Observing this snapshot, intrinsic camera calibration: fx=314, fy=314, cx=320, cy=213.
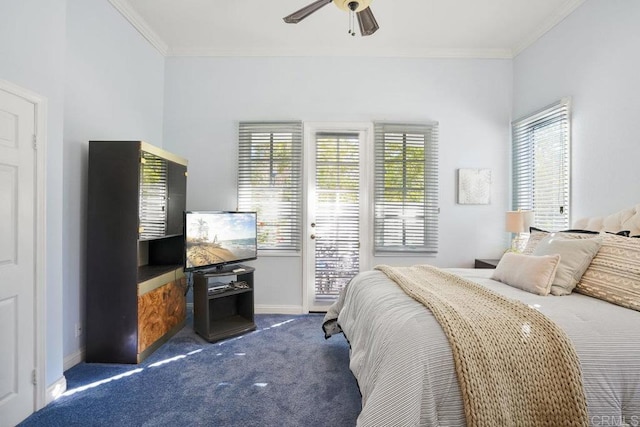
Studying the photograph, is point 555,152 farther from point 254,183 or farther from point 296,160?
point 254,183

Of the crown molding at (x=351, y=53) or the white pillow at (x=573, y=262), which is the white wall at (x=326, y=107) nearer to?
the crown molding at (x=351, y=53)

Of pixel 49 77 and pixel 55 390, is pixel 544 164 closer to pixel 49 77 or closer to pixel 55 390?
pixel 49 77

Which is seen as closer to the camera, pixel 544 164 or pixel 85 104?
pixel 85 104

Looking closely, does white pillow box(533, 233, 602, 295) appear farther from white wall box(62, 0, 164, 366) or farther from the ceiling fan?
white wall box(62, 0, 164, 366)

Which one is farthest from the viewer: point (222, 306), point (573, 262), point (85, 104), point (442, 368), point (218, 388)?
point (222, 306)

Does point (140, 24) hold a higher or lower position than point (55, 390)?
higher

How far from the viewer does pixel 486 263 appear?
3439 mm

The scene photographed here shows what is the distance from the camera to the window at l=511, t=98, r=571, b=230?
3.01 m

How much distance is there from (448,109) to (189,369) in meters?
3.81

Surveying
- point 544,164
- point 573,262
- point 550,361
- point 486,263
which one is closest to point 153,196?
point 550,361

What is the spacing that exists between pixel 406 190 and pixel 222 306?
8.15 ft

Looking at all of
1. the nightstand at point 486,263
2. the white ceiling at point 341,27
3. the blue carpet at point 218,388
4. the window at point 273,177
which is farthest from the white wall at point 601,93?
the window at point 273,177

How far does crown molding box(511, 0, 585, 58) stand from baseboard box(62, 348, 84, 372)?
5227 mm

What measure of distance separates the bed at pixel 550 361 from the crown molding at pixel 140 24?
3415 mm
